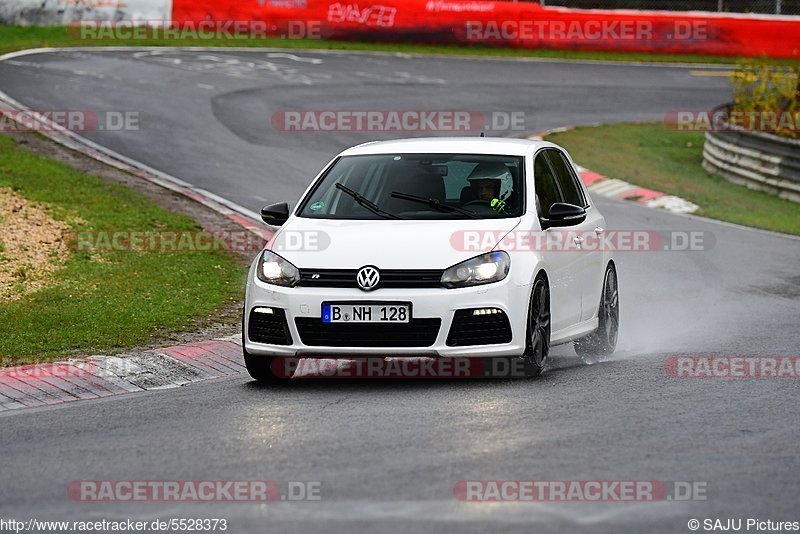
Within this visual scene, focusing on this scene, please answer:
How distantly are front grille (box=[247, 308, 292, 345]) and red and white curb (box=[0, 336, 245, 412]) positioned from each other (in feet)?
2.62

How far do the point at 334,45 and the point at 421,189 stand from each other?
27.4 meters

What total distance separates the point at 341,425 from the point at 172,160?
541 inches

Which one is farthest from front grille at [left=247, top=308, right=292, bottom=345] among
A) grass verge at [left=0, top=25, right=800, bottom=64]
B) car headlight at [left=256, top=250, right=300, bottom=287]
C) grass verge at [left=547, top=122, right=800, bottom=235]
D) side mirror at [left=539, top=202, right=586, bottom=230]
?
grass verge at [left=0, top=25, right=800, bottom=64]

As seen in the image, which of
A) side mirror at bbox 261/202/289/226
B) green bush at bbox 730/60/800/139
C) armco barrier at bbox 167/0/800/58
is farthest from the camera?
armco barrier at bbox 167/0/800/58

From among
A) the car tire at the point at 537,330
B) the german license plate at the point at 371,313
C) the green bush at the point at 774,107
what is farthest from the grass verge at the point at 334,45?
the german license plate at the point at 371,313

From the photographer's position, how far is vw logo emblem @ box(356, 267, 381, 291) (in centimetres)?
918

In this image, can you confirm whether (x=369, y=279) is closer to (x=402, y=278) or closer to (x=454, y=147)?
(x=402, y=278)

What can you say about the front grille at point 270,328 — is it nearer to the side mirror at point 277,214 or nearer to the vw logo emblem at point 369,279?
the vw logo emblem at point 369,279

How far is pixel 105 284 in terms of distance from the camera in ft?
43.4

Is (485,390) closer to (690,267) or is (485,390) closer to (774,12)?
(690,267)

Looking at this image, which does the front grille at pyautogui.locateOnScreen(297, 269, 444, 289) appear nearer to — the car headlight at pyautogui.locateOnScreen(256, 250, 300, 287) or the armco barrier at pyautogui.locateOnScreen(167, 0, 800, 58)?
the car headlight at pyautogui.locateOnScreen(256, 250, 300, 287)

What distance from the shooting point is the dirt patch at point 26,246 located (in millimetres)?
13008

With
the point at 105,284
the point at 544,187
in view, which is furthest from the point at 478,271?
the point at 105,284

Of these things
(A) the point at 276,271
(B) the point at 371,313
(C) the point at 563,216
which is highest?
(C) the point at 563,216
